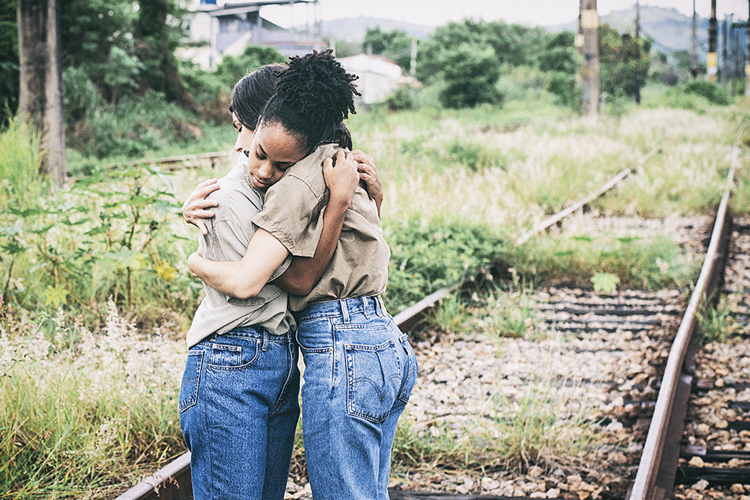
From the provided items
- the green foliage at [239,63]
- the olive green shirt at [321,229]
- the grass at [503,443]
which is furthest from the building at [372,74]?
the olive green shirt at [321,229]

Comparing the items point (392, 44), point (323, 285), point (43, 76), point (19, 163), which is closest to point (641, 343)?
point (323, 285)

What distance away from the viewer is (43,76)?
723cm

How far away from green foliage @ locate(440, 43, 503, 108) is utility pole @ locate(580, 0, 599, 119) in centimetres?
1624

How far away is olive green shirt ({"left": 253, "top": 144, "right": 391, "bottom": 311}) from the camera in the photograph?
1656mm

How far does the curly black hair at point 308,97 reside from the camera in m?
1.63

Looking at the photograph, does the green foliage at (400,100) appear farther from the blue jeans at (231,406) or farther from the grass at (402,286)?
the blue jeans at (231,406)

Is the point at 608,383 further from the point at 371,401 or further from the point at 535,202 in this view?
the point at 535,202

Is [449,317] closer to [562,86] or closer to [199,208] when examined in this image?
[199,208]

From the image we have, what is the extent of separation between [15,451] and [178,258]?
2812 mm

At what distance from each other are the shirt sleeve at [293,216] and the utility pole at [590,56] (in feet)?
65.9

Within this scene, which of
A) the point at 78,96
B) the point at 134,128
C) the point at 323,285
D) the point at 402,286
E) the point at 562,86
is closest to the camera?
the point at 323,285

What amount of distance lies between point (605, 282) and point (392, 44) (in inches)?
3501

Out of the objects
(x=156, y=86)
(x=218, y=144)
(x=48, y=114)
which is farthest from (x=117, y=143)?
(x=48, y=114)

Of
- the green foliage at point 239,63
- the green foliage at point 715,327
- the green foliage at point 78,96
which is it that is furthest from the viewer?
the green foliage at point 239,63
